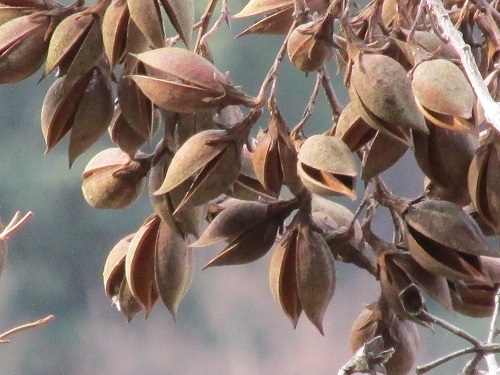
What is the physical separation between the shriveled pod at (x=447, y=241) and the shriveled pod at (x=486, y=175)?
16 millimetres

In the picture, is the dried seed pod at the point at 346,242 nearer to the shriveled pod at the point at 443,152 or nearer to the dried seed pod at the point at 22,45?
the shriveled pod at the point at 443,152

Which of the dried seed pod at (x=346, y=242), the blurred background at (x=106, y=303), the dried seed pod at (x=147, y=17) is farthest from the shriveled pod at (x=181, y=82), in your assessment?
the blurred background at (x=106, y=303)

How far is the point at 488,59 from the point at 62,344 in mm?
757

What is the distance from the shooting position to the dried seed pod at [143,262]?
483 mm

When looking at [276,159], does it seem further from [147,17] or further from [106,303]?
[106,303]

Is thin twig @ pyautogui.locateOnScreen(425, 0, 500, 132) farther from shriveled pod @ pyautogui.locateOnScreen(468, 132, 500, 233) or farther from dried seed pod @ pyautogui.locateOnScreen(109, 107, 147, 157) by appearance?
dried seed pod @ pyautogui.locateOnScreen(109, 107, 147, 157)

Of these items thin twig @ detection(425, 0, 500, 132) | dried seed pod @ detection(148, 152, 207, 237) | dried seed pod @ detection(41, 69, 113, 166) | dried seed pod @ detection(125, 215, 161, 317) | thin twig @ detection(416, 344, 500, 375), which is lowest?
dried seed pod @ detection(125, 215, 161, 317)

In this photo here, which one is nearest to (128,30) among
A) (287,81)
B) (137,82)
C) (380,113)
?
(137,82)

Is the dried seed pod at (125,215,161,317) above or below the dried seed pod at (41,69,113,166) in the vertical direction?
below

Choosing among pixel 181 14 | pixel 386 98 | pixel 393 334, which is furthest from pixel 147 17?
pixel 393 334

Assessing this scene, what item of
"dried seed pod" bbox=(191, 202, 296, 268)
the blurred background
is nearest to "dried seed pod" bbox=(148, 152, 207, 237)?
"dried seed pod" bbox=(191, 202, 296, 268)

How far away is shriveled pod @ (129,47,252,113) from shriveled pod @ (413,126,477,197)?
10 cm

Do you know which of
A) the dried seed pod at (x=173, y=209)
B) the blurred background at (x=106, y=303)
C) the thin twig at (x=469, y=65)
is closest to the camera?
the thin twig at (x=469, y=65)

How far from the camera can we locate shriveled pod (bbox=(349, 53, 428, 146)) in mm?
375
